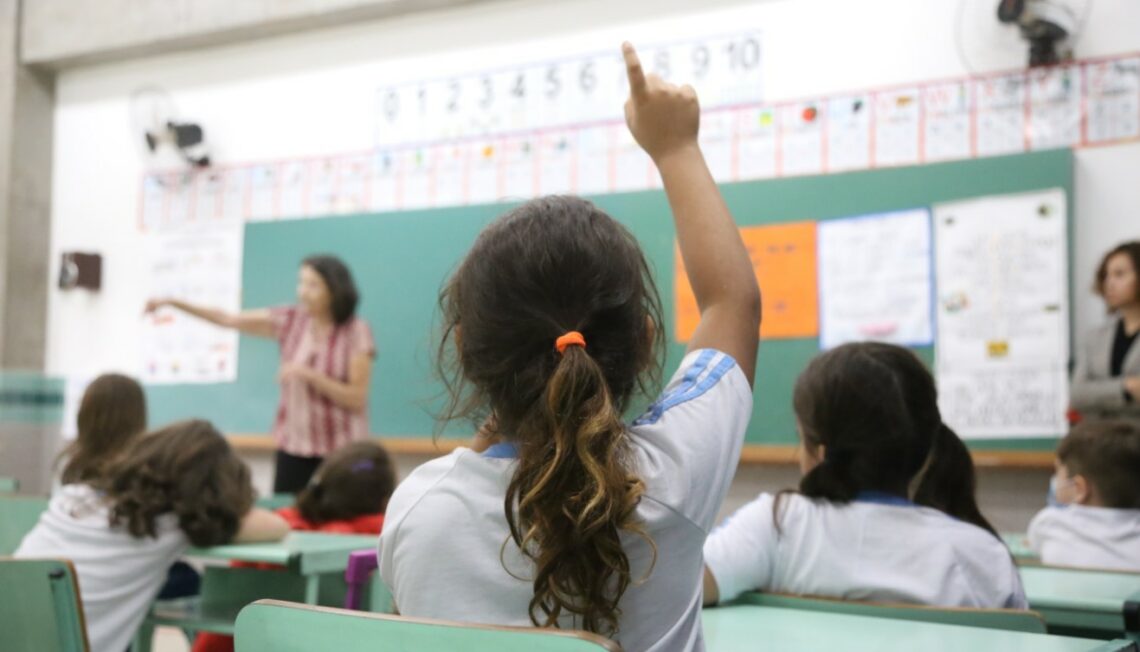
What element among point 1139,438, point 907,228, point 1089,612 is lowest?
point 1089,612

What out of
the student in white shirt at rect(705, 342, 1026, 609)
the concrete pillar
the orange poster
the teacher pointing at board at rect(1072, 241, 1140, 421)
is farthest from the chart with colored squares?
the student in white shirt at rect(705, 342, 1026, 609)

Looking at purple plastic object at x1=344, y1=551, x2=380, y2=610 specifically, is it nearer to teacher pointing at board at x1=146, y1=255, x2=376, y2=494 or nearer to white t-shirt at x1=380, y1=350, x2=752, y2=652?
white t-shirt at x1=380, y1=350, x2=752, y2=652

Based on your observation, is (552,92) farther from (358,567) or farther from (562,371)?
(562,371)

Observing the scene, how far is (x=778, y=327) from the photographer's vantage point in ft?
13.4

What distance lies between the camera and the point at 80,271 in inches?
225

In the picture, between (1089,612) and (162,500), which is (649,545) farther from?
(162,500)

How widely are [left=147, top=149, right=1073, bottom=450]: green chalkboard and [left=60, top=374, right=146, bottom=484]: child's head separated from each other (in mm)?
933

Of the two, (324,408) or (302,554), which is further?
(324,408)

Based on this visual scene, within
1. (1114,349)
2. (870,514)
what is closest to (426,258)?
(1114,349)

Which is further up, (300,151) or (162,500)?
(300,151)

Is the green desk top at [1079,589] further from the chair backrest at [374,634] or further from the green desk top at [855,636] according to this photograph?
the chair backrest at [374,634]

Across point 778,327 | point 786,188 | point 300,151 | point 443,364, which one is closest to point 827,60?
point 786,188

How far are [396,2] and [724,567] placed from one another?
3.97 metres

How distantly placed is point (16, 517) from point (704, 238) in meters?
2.49
